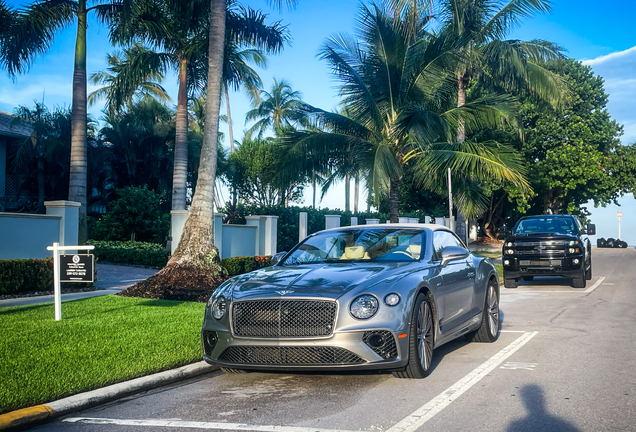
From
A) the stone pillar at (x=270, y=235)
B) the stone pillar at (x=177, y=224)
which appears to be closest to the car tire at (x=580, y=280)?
the stone pillar at (x=270, y=235)

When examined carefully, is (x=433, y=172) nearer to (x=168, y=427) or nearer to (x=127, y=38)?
(x=127, y=38)

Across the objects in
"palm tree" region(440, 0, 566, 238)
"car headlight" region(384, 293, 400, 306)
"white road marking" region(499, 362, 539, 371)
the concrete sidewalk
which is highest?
"palm tree" region(440, 0, 566, 238)

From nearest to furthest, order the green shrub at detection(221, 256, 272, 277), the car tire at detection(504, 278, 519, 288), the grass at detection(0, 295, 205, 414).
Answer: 1. the grass at detection(0, 295, 205, 414)
2. the car tire at detection(504, 278, 519, 288)
3. the green shrub at detection(221, 256, 272, 277)

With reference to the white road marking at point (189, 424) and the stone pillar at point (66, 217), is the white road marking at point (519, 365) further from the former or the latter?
the stone pillar at point (66, 217)

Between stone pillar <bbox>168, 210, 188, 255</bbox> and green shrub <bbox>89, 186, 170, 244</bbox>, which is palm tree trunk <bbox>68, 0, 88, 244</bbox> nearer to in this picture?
stone pillar <bbox>168, 210, 188, 255</bbox>

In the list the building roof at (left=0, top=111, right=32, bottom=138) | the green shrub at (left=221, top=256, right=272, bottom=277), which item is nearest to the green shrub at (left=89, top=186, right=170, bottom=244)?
the building roof at (left=0, top=111, right=32, bottom=138)

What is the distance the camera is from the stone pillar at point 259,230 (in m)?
21.8

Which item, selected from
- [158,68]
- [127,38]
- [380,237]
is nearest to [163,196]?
[158,68]

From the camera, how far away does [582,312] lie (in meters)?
11.8

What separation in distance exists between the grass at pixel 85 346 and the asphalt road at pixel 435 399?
16.0 inches

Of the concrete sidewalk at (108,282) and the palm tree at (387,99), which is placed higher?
the palm tree at (387,99)

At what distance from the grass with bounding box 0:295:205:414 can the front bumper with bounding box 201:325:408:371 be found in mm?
1393

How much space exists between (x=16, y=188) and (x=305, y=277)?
91.8ft

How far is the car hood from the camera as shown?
5891 mm
